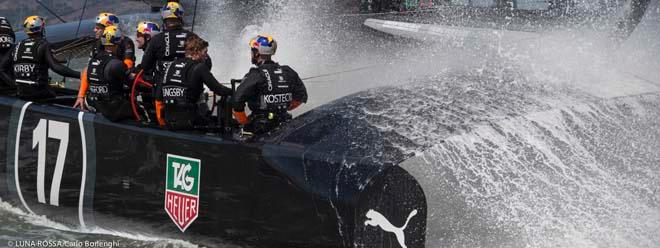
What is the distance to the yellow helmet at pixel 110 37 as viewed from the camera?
7039 millimetres

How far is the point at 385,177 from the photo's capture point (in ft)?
16.1

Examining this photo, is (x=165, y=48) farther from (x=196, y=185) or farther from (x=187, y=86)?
(x=196, y=185)

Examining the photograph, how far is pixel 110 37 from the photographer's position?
704 cm

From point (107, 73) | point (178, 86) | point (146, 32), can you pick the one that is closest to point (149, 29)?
point (146, 32)

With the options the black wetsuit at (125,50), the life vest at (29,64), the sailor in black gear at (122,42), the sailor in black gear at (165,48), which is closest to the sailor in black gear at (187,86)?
the sailor in black gear at (165,48)

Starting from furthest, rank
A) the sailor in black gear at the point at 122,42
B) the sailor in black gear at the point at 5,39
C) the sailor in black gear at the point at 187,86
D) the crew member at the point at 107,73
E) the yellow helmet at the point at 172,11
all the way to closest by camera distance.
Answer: the sailor in black gear at the point at 5,39 < the sailor in black gear at the point at 122,42 < the yellow helmet at the point at 172,11 < the crew member at the point at 107,73 < the sailor in black gear at the point at 187,86

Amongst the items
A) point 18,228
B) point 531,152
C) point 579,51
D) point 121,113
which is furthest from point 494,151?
point 18,228

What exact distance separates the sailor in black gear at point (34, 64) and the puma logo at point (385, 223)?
12.0 ft

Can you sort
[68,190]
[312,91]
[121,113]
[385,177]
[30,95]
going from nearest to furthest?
[385,177]
[121,113]
[68,190]
[30,95]
[312,91]

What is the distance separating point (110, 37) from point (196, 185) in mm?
1760

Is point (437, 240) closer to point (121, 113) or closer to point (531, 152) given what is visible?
point (531, 152)

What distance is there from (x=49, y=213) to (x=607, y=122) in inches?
164

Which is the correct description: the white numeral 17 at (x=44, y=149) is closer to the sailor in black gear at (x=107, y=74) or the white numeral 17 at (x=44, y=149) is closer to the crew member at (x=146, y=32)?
the sailor in black gear at (x=107, y=74)

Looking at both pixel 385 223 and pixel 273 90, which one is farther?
pixel 273 90
